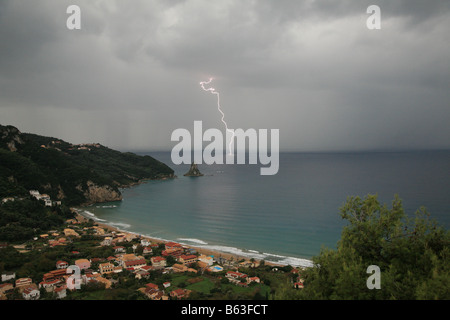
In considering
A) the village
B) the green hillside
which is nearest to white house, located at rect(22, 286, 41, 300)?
the village

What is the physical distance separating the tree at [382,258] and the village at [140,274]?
178 inches

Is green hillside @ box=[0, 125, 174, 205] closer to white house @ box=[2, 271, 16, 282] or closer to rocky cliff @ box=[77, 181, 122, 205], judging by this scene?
rocky cliff @ box=[77, 181, 122, 205]

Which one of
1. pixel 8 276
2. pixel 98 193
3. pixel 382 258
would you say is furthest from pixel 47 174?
pixel 382 258

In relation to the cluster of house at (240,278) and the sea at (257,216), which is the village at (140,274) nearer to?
the cluster of house at (240,278)

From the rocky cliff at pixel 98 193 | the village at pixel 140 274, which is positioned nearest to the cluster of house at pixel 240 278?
the village at pixel 140 274

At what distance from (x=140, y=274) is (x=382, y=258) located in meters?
12.9

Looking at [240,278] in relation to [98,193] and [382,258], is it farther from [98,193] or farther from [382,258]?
[98,193]

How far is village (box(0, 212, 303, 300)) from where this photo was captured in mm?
12688

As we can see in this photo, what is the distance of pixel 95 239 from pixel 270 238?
606 inches

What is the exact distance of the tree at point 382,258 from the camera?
512 centimetres

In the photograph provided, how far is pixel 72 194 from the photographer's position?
1642 inches
